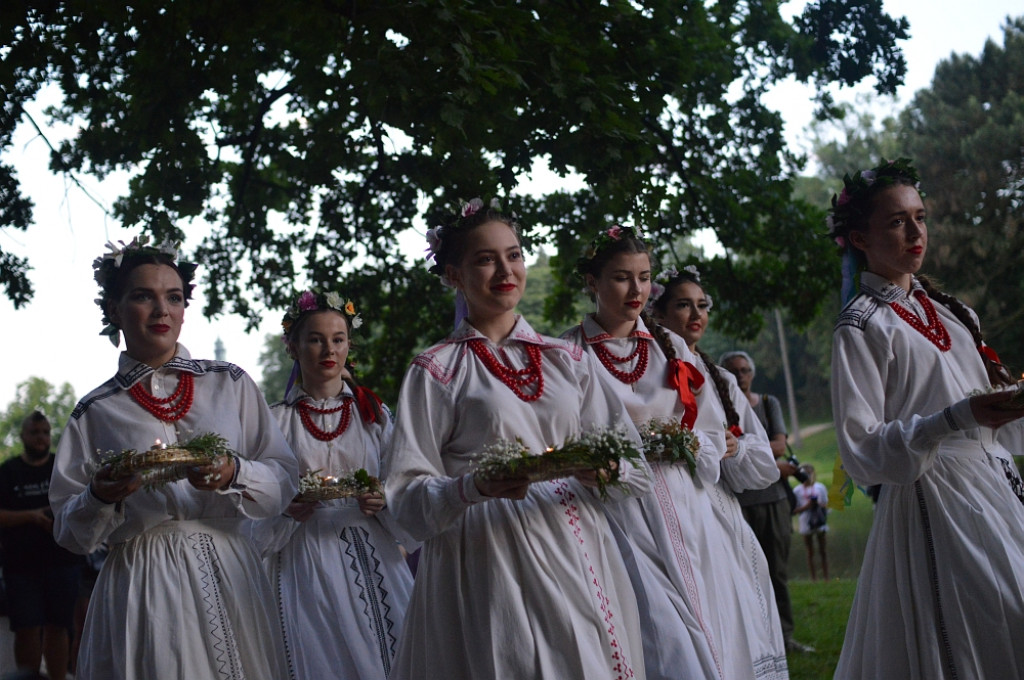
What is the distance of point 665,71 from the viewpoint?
10.7 m

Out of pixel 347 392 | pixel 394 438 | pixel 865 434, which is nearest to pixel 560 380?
pixel 394 438

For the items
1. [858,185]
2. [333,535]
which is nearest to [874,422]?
[858,185]

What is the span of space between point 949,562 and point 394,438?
88.9 inches

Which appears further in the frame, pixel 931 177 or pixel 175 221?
pixel 931 177

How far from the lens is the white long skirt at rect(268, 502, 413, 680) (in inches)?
252

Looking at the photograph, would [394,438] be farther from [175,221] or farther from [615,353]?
[175,221]

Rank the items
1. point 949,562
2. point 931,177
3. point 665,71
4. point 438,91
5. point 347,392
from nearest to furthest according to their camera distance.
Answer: point 949,562, point 347,392, point 438,91, point 665,71, point 931,177

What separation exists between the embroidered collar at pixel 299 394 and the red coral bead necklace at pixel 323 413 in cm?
4

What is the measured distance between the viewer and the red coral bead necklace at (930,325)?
4.98m

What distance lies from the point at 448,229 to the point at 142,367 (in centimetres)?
161

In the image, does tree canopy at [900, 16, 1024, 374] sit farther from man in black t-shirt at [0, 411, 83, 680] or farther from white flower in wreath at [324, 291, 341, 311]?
man in black t-shirt at [0, 411, 83, 680]

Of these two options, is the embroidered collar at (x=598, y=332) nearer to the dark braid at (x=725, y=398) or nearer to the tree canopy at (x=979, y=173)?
the dark braid at (x=725, y=398)

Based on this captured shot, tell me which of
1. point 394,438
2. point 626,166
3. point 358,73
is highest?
point 358,73

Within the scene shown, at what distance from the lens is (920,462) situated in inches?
178
